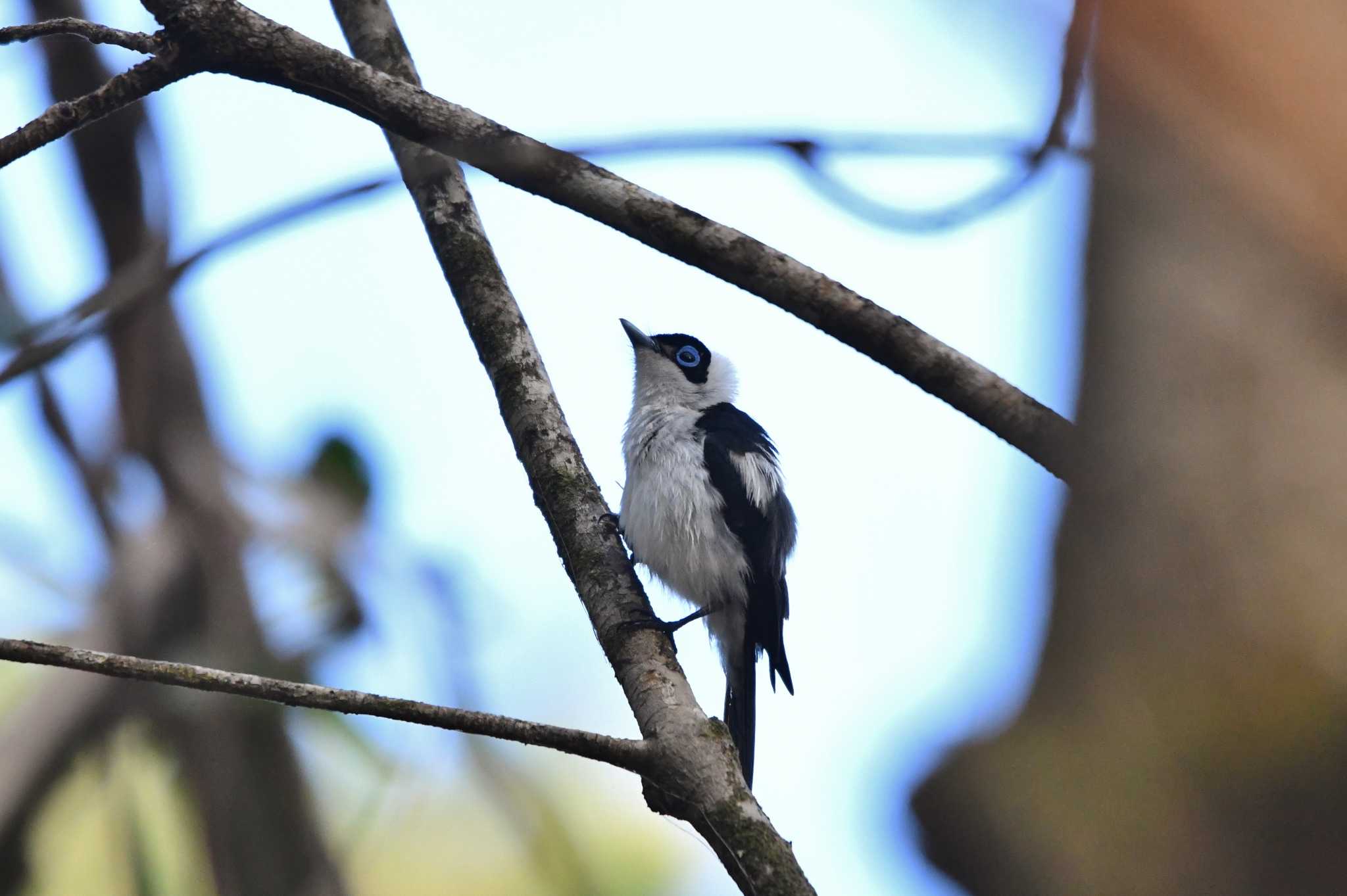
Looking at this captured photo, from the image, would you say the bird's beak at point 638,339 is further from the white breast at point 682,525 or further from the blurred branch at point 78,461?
the blurred branch at point 78,461

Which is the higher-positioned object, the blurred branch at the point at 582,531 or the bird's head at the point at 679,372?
the bird's head at the point at 679,372

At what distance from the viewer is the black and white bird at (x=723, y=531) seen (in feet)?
15.8

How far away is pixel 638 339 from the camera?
5.91 metres

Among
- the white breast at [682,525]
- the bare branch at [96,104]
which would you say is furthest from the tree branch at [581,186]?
the white breast at [682,525]

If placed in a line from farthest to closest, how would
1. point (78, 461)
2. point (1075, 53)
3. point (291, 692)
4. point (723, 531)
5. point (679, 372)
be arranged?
point (679, 372)
point (78, 461)
point (723, 531)
point (291, 692)
point (1075, 53)

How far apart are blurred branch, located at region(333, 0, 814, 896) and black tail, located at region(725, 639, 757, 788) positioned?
4.91 feet

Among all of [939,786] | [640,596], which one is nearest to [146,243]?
[640,596]

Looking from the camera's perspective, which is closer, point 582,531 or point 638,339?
point 582,531

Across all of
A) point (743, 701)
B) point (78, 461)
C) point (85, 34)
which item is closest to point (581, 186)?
point (85, 34)

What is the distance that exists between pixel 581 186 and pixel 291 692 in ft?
3.61

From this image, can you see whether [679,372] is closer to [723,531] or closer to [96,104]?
[723,531]

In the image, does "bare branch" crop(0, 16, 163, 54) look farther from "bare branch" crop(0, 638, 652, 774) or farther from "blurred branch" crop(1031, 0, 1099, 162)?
"blurred branch" crop(1031, 0, 1099, 162)

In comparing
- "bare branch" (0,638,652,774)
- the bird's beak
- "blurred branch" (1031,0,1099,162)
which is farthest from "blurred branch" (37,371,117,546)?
"blurred branch" (1031,0,1099,162)

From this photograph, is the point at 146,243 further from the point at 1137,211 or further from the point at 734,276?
the point at 1137,211
